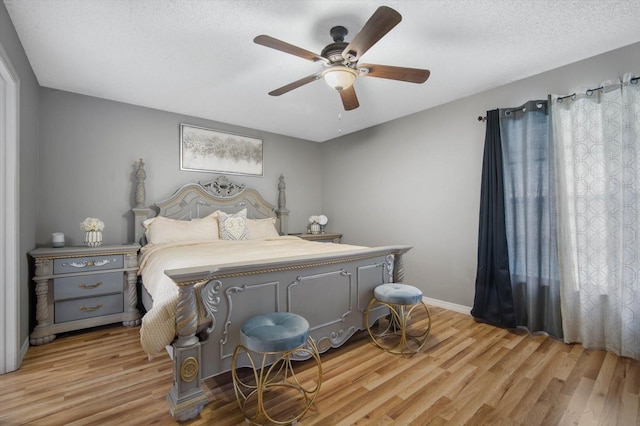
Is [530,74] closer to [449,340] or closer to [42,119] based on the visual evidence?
[449,340]

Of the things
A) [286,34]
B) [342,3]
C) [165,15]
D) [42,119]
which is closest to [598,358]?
[342,3]

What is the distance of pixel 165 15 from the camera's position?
1.97m

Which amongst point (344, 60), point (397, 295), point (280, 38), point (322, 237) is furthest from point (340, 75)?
point (322, 237)

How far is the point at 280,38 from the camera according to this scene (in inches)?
88.3

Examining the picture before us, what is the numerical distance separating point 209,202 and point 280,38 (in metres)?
2.50

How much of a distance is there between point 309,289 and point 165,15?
2214 millimetres

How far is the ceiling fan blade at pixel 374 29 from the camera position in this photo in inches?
59.9

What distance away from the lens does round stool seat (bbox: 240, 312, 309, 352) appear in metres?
1.53

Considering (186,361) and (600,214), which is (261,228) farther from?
(600,214)

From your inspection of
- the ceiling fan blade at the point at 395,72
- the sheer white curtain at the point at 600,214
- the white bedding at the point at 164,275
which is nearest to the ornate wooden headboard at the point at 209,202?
the white bedding at the point at 164,275

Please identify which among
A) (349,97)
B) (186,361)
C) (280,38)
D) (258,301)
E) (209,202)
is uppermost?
(280,38)

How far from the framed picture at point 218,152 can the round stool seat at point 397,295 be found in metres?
2.91

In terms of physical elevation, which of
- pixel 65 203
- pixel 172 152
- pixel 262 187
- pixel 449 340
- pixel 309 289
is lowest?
pixel 449 340

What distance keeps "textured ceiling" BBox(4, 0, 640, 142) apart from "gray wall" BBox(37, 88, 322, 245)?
25 cm
